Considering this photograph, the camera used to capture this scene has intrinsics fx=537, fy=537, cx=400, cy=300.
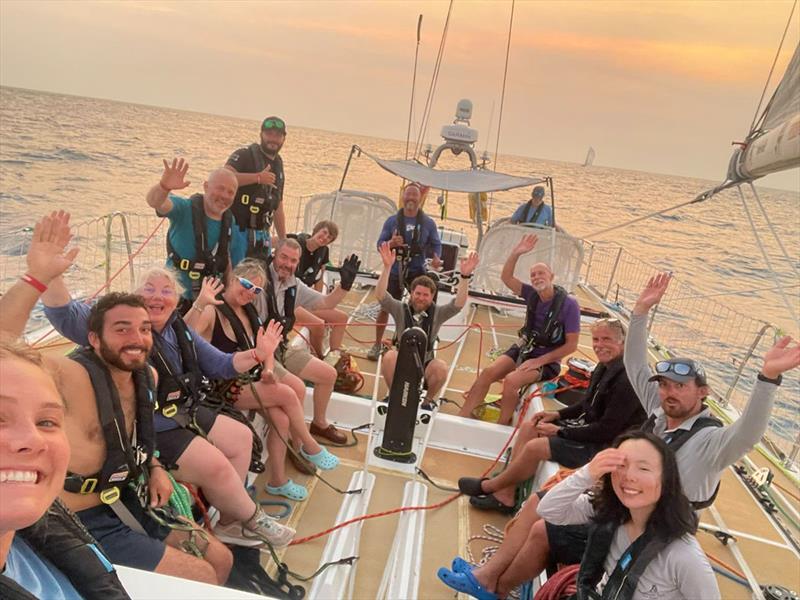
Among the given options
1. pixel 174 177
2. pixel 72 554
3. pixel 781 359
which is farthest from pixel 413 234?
pixel 72 554

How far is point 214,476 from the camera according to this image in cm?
229

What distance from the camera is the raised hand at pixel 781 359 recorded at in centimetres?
196

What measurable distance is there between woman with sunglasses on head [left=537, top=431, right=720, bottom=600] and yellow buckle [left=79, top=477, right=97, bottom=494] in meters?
1.65

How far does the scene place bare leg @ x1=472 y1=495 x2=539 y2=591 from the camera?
2.45m

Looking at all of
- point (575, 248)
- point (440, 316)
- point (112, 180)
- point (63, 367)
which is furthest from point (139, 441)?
point (112, 180)

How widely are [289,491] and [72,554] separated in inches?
79.2

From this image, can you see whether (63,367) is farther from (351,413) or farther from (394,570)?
(351,413)

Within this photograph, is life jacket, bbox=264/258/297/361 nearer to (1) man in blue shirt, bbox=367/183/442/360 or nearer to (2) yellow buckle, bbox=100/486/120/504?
(2) yellow buckle, bbox=100/486/120/504

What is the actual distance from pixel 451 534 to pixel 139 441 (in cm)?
180

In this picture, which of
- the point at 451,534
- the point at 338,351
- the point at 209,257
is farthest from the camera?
the point at 338,351

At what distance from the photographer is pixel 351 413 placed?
3889 millimetres

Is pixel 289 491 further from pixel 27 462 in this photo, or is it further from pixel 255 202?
pixel 255 202

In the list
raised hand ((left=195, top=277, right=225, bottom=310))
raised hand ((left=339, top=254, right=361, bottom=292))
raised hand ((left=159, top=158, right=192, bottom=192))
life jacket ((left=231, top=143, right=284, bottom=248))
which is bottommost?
raised hand ((left=339, top=254, right=361, bottom=292))

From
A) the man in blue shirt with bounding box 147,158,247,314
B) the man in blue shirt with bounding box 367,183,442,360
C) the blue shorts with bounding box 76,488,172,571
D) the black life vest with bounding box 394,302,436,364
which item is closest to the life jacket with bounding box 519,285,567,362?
the black life vest with bounding box 394,302,436,364
